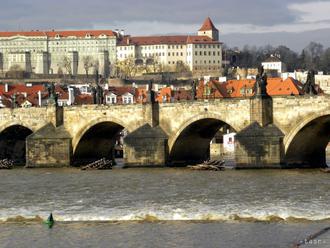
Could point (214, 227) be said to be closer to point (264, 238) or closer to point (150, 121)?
point (264, 238)

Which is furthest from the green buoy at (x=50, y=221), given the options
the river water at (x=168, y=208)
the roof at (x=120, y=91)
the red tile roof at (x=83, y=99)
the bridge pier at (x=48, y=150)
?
the roof at (x=120, y=91)

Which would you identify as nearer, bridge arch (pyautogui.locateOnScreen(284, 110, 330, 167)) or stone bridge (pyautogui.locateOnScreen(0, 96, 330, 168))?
bridge arch (pyautogui.locateOnScreen(284, 110, 330, 167))

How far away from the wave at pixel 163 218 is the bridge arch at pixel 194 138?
2147 cm

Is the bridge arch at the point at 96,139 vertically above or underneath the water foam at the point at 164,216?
above

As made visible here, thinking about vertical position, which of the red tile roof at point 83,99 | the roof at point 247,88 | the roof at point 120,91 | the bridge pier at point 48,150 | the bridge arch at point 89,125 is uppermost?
the roof at point 120,91

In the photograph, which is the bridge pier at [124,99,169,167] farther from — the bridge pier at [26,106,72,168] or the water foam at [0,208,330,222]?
the water foam at [0,208,330,222]

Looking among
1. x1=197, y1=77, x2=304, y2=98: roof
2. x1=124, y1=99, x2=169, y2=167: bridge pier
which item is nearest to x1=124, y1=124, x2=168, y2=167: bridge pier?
x1=124, y1=99, x2=169, y2=167: bridge pier

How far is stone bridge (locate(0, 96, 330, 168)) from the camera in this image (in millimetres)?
54031

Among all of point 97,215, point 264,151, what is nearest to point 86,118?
point 264,151

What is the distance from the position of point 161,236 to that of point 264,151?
2257 cm

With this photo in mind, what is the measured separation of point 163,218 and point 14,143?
40.8 metres

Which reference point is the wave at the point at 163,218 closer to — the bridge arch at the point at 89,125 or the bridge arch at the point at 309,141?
the bridge arch at the point at 309,141

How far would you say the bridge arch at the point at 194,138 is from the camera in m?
59.5

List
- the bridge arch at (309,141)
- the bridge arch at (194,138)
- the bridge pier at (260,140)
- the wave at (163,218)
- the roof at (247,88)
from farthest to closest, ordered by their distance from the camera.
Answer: the roof at (247,88)
the bridge arch at (194,138)
the bridge pier at (260,140)
the bridge arch at (309,141)
the wave at (163,218)
